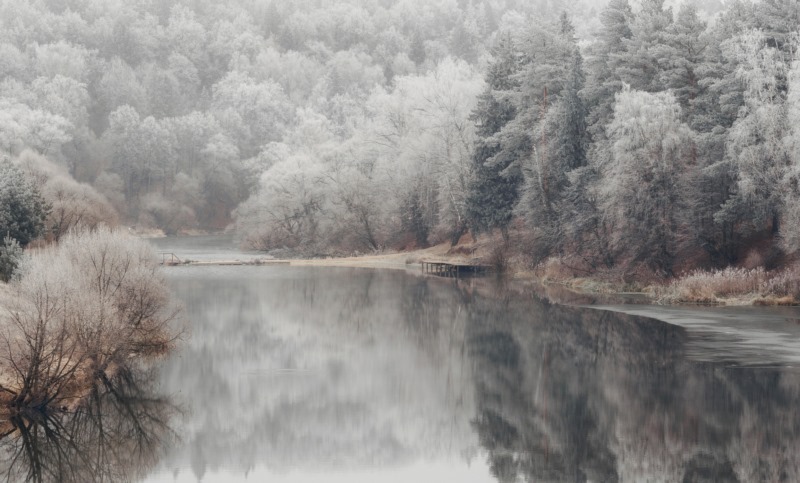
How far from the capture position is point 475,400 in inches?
1068

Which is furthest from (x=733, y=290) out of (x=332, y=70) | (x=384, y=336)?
(x=332, y=70)

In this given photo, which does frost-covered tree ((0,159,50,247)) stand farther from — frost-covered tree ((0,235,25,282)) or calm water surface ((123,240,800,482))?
calm water surface ((123,240,800,482))

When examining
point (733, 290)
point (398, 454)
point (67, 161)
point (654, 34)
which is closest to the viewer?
point (398, 454)

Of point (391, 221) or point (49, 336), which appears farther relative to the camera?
point (391, 221)

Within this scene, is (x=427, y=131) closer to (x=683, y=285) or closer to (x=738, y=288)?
(x=683, y=285)

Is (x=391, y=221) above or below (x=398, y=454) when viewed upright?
above

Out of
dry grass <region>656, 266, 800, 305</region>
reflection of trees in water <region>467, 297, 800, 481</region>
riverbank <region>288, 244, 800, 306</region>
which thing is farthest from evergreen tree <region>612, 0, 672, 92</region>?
reflection of trees in water <region>467, 297, 800, 481</region>

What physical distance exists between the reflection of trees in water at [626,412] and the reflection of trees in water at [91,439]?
7.37m

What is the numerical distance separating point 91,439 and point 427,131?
57971mm

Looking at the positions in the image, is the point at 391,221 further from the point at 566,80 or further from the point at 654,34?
the point at 654,34

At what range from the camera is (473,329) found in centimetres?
4022

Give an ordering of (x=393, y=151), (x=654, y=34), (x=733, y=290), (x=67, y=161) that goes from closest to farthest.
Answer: (x=733, y=290) < (x=654, y=34) < (x=393, y=151) < (x=67, y=161)

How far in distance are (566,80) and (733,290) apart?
66.5ft

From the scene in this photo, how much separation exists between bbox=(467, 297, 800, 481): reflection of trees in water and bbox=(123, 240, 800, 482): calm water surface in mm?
63
